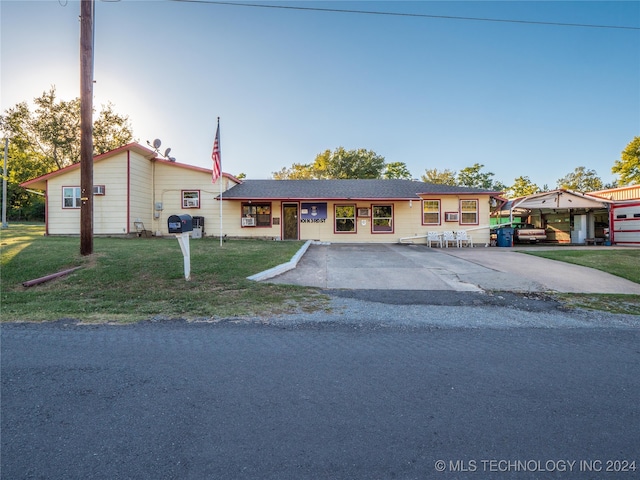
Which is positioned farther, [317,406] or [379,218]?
[379,218]

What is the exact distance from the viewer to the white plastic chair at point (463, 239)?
1838 cm

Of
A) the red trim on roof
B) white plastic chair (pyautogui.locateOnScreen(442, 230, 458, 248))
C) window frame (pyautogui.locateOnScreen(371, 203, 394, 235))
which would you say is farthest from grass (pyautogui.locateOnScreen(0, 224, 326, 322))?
white plastic chair (pyautogui.locateOnScreen(442, 230, 458, 248))

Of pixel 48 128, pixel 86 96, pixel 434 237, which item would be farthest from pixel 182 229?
pixel 48 128

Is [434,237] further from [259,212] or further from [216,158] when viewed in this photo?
[216,158]

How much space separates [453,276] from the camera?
887 cm

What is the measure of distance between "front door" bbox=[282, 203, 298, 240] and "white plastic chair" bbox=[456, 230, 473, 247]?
913cm

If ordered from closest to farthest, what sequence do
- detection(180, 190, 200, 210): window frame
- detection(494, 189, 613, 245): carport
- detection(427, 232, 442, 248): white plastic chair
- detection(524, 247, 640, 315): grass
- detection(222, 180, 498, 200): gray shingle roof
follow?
detection(524, 247, 640, 315): grass, detection(427, 232, 442, 248): white plastic chair, detection(222, 180, 498, 200): gray shingle roof, detection(180, 190, 200, 210): window frame, detection(494, 189, 613, 245): carport

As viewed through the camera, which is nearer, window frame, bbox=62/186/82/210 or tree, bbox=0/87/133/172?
window frame, bbox=62/186/82/210

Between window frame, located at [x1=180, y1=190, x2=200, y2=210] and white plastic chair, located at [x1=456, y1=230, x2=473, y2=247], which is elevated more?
window frame, located at [x1=180, y1=190, x2=200, y2=210]

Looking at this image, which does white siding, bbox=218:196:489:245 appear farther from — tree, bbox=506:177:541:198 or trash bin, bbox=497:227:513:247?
tree, bbox=506:177:541:198

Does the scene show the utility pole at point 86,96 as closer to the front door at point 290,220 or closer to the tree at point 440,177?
the front door at point 290,220

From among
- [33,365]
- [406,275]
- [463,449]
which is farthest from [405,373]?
[406,275]

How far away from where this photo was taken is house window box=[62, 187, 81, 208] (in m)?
17.7

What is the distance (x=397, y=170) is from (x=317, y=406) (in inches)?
1820
